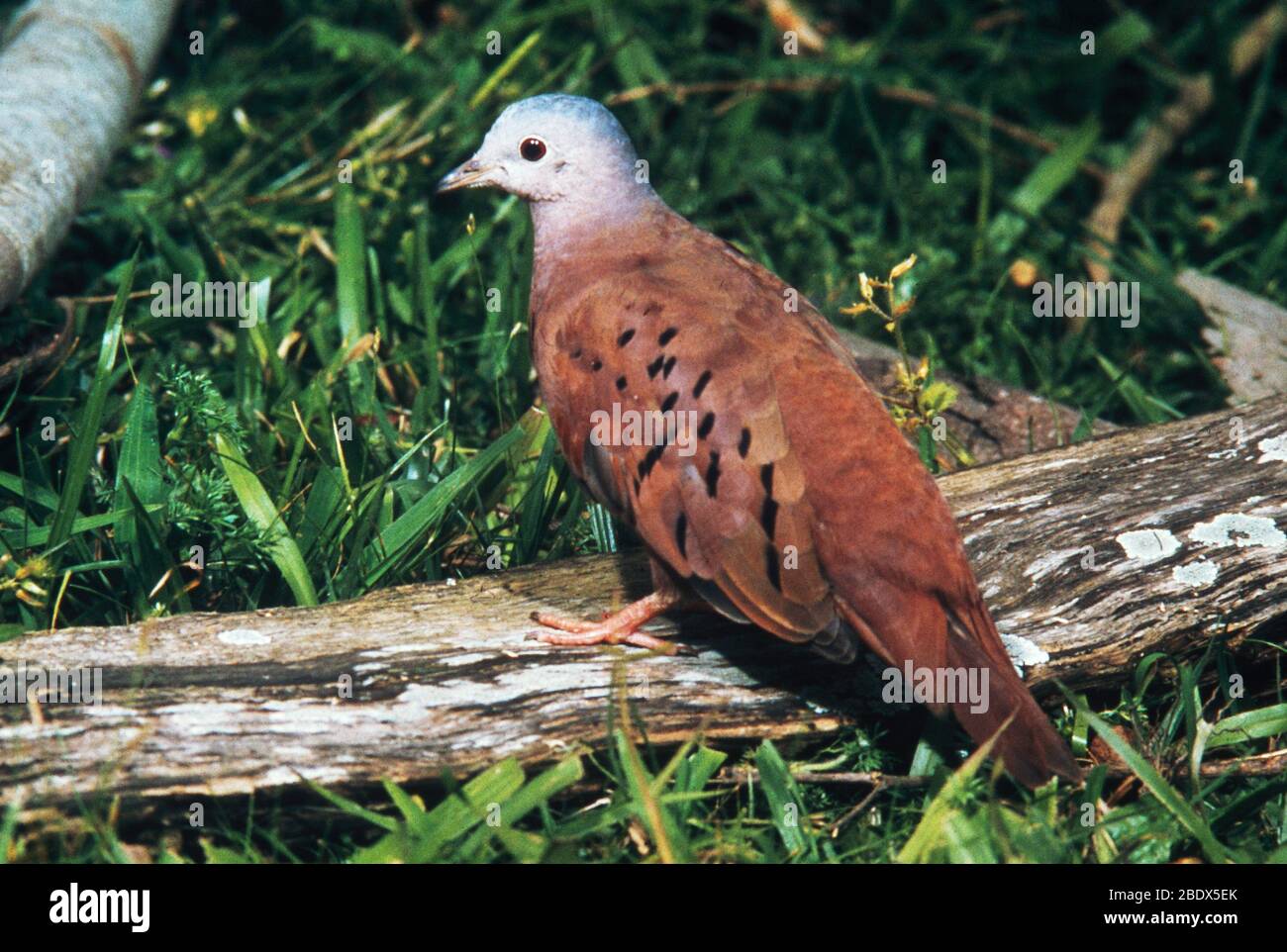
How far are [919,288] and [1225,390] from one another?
3.93 feet

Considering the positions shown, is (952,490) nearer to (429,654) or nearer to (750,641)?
Answer: (750,641)

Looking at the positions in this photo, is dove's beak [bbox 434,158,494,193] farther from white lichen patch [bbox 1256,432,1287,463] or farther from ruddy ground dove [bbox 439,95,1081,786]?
white lichen patch [bbox 1256,432,1287,463]

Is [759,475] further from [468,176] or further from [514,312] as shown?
[514,312]

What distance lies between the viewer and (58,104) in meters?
4.91

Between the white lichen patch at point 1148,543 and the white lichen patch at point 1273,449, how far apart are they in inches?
17.9

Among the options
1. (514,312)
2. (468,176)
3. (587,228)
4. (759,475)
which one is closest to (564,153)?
(587,228)

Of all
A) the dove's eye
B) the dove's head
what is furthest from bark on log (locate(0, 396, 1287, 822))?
the dove's eye

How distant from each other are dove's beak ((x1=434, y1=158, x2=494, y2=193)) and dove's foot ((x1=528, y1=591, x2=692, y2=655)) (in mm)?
1431

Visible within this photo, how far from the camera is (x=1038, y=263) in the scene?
5.80 m

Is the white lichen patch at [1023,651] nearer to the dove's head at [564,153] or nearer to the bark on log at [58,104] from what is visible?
the dove's head at [564,153]

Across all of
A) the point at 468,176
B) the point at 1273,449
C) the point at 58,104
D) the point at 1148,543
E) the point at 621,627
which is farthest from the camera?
the point at 58,104

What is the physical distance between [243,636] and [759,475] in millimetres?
1290

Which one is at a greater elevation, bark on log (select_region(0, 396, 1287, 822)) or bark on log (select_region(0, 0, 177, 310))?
bark on log (select_region(0, 0, 177, 310))

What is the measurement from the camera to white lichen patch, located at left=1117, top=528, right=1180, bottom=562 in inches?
147
